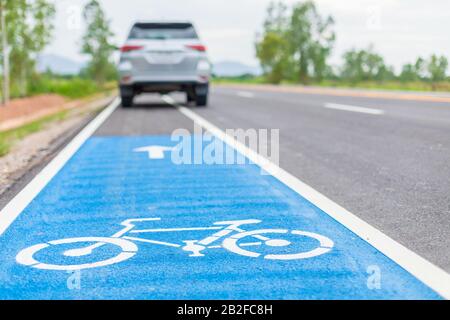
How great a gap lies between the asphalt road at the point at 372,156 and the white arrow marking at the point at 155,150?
1725mm

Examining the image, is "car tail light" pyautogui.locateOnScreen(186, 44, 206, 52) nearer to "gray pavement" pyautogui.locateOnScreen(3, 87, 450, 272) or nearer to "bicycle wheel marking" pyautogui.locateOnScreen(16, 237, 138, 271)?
"gray pavement" pyautogui.locateOnScreen(3, 87, 450, 272)

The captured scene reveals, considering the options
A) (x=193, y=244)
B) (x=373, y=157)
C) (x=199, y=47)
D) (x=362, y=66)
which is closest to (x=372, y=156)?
(x=373, y=157)

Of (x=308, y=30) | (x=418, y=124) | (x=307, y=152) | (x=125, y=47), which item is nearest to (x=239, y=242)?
(x=307, y=152)

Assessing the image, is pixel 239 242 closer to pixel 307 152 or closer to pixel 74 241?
pixel 74 241

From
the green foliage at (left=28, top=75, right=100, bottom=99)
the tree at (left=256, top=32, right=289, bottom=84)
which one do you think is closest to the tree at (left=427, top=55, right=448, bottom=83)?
the green foliage at (left=28, top=75, right=100, bottom=99)

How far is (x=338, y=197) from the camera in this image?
19.6ft

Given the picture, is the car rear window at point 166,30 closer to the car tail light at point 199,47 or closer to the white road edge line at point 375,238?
the car tail light at point 199,47

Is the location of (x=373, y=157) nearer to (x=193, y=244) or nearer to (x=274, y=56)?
(x=193, y=244)

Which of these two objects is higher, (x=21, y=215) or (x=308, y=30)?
(x=308, y=30)

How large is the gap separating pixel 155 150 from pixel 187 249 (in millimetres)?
5417
